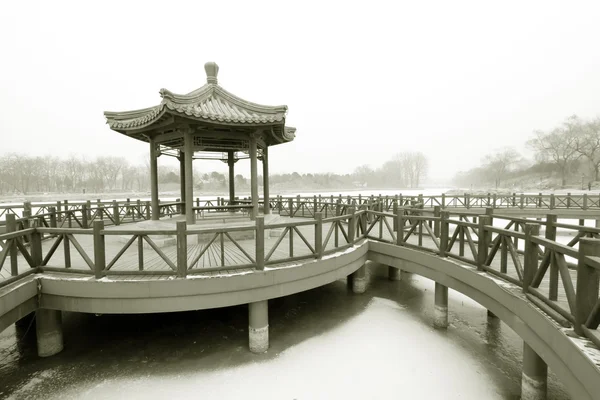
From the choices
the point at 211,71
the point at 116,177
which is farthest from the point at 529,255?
the point at 116,177

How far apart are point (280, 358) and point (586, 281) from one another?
4632mm

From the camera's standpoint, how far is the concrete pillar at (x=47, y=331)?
5.11 metres

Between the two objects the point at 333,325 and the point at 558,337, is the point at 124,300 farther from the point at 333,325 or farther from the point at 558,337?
the point at 558,337

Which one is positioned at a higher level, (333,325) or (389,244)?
(389,244)

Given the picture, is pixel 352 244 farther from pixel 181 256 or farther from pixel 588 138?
pixel 588 138

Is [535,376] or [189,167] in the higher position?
[189,167]

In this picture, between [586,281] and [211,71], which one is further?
[211,71]

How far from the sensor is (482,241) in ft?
17.1

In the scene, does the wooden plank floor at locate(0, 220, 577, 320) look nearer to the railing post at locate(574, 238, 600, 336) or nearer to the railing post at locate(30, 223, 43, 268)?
the railing post at locate(30, 223, 43, 268)

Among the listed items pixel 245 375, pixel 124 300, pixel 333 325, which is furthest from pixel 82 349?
pixel 333 325

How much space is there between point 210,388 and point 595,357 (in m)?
4.87

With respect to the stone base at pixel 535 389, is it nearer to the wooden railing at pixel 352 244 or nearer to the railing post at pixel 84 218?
the wooden railing at pixel 352 244

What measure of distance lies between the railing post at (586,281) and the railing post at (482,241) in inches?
96.3

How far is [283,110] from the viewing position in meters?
7.43
